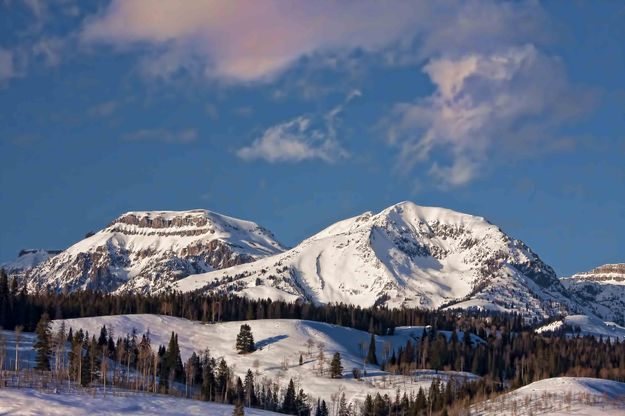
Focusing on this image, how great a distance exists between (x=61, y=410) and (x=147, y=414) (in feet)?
55.0

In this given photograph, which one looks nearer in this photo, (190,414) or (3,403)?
(3,403)

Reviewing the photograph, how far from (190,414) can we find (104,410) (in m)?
16.4

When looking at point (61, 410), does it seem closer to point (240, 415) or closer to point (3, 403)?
point (3, 403)

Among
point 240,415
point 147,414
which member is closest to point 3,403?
point 147,414

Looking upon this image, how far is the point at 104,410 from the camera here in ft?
629

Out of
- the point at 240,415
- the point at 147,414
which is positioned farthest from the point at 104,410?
the point at 240,415

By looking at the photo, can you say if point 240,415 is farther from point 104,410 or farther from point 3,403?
point 3,403

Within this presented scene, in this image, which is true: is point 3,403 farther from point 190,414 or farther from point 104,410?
point 190,414

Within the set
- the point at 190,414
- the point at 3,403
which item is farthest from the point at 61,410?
the point at 190,414

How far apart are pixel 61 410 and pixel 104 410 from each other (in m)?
9.94

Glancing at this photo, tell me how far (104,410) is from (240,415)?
2422 cm

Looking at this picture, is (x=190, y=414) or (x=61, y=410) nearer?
(x=61, y=410)

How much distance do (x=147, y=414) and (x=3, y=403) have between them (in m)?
25.4

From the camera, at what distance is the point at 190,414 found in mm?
199500
